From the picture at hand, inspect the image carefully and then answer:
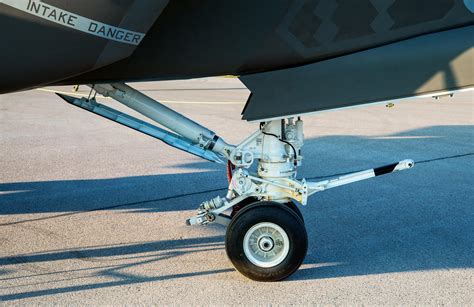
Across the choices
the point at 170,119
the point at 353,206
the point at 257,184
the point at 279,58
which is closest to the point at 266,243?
the point at 257,184

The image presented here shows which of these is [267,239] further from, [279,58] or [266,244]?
[279,58]

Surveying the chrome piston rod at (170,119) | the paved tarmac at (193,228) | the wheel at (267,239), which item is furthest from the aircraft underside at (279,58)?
the paved tarmac at (193,228)

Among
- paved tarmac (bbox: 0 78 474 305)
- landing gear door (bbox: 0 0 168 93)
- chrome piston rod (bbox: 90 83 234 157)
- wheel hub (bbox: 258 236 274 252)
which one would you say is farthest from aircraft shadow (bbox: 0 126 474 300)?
landing gear door (bbox: 0 0 168 93)

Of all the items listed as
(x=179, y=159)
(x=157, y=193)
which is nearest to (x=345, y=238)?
(x=157, y=193)

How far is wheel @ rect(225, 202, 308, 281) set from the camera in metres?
4.75

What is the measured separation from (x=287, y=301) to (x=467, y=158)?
18.8 ft

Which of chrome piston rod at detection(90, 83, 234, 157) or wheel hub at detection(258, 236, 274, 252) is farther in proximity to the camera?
chrome piston rod at detection(90, 83, 234, 157)

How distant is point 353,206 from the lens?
22.4 feet

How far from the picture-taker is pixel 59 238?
5.79m

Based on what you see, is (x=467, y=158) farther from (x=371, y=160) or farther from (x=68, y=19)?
(x=68, y=19)

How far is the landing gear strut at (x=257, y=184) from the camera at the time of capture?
15.6 ft

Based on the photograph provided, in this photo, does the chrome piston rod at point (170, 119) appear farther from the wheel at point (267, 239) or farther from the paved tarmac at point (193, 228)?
the paved tarmac at point (193, 228)

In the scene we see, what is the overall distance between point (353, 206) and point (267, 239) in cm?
228

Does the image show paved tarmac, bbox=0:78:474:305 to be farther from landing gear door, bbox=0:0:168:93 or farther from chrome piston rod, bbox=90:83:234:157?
landing gear door, bbox=0:0:168:93
